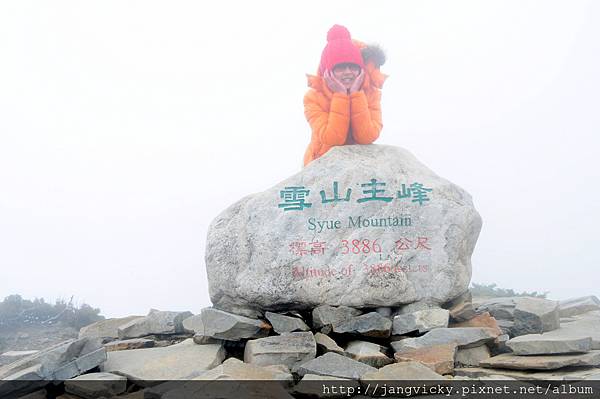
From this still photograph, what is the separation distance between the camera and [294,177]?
8.65 metres

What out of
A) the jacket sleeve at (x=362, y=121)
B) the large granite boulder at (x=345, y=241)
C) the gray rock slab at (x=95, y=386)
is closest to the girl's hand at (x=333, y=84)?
the jacket sleeve at (x=362, y=121)

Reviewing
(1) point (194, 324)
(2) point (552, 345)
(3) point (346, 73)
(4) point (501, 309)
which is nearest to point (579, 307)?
(4) point (501, 309)

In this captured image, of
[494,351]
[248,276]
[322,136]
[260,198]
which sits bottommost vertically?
[494,351]

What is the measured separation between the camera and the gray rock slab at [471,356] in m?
6.31

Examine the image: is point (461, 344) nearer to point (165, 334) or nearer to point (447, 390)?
point (447, 390)

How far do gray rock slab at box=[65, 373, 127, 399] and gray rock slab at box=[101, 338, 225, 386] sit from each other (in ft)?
0.89

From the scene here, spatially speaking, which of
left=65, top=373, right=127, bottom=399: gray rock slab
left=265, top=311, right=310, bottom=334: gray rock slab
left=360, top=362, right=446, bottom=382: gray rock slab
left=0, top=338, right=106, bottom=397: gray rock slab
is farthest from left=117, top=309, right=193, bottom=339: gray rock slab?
left=360, top=362, right=446, bottom=382: gray rock slab

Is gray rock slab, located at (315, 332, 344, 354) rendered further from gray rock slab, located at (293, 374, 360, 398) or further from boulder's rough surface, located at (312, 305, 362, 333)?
gray rock slab, located at (293, 374, 360, 398)

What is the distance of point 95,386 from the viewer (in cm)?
541

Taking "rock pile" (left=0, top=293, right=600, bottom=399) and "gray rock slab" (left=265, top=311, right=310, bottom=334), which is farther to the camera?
"gray rock slab" (left=265, top=311, right=310, bottom=334)

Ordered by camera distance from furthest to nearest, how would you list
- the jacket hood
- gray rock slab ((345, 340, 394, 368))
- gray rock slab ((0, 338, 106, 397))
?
1. the jacket hood
2. gray rock slab ((345, 340, 394, 368))
3. gray rock slab ((0, 338, 106, 397))

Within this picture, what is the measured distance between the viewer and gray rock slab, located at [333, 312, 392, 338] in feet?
23.1

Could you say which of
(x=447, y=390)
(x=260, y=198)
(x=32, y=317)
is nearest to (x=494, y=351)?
(x=447, y=390)

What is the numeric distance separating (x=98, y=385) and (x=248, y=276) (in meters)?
2.84
